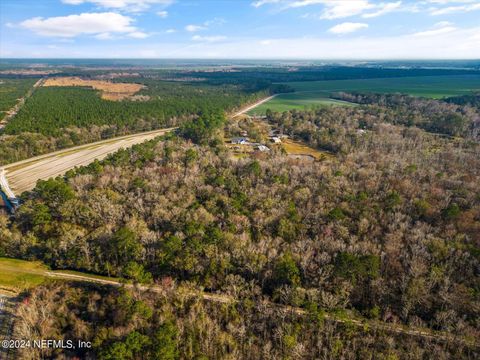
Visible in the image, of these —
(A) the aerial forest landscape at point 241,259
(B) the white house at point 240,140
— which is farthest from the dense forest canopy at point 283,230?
(B) the white house at point 240,140

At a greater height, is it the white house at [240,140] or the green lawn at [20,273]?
the white house at [240,140]

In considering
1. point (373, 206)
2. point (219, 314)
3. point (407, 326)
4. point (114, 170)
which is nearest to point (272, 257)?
point (219, 314)

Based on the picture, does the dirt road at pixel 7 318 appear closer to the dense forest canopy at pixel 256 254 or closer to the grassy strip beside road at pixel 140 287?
the grassy strip beside road at pixel 140 287

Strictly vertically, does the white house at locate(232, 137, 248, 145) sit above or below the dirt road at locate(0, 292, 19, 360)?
above

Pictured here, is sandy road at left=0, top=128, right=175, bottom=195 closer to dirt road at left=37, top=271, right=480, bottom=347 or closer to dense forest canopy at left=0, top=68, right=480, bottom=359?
dense forest canopy at left=0, top=68, right=480, bottom=359

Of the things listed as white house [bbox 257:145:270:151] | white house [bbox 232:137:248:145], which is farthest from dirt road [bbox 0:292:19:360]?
white house [bbox 232:137:248:145]

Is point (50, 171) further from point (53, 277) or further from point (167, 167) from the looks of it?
point (53, 277)

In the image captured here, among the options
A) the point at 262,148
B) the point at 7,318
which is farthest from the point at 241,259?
the point at 262,148

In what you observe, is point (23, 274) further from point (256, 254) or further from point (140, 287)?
point (256, 254)
